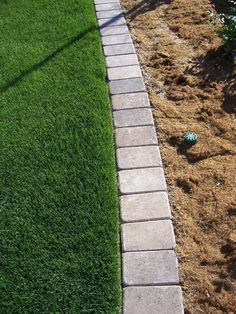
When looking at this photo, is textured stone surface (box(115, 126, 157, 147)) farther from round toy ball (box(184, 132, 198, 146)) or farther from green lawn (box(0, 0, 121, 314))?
round toy ball (box(184, 132, 198, 146))

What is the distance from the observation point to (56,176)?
3.76m

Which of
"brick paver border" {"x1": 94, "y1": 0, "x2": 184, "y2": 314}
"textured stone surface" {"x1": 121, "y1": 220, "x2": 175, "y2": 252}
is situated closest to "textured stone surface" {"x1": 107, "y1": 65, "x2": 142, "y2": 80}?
"brick paver border" {"x1": 94, "y1": 0, "x2": 184, "y2": 314}

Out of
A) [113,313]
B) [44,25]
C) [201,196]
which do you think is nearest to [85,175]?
[201,196]

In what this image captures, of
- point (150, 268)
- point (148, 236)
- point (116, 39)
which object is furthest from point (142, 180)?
point (116, 39)

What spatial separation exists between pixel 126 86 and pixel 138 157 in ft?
3.91

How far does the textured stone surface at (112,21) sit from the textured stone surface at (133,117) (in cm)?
203

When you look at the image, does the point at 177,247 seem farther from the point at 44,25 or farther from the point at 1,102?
the point at 44,25

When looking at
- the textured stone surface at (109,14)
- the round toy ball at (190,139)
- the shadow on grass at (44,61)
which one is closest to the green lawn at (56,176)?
the shadow on grass at (44,61)

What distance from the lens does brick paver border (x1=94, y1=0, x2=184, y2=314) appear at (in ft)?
9.46

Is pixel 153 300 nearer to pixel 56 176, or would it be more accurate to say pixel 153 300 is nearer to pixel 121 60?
pixel 56 176

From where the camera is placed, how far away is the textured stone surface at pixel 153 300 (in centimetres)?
279

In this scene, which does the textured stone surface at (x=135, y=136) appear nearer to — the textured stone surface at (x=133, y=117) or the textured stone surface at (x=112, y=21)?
the textured stone surface at (x=133, y=117)

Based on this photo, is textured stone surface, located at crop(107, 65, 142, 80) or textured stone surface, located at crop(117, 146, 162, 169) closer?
textured stone surface, located at crop(117, 146, 162, 169)

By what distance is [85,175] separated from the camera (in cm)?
374
